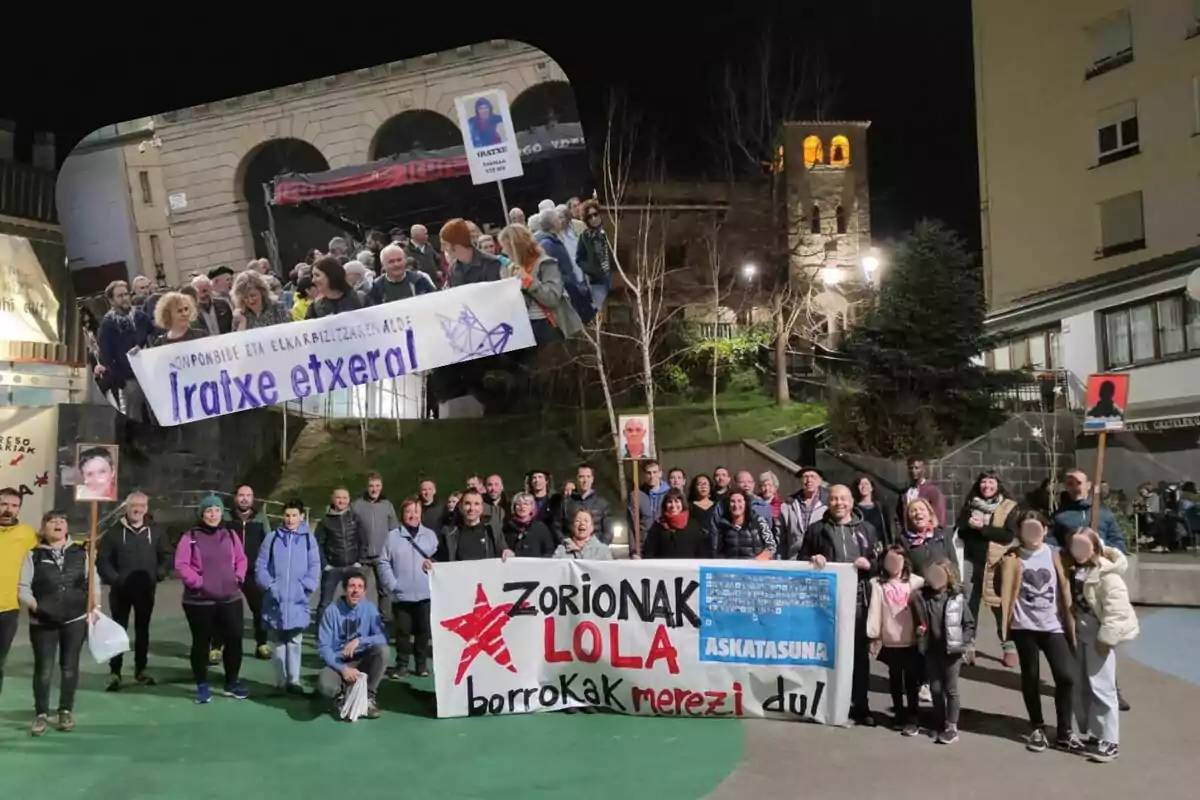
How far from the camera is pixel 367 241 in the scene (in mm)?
7848

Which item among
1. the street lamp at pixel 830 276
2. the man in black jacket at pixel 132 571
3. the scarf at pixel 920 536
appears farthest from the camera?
the street lamp at pixel 830 276

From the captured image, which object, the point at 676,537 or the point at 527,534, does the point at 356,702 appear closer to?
the point at 527,534

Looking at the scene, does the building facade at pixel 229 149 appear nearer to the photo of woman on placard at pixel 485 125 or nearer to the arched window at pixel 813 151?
the photo of woman on placard at pixel 485 125

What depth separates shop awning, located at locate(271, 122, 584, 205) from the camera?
7.64 metres

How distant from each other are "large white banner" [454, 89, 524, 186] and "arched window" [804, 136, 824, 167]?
24.7 m

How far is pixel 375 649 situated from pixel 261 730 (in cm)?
91

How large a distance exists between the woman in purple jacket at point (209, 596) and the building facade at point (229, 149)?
2.71 metres

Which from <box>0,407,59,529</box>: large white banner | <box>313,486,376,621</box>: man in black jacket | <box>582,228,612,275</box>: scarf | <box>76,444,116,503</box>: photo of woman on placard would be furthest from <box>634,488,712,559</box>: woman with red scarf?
<box>0,407,59,529</box>: large white banner

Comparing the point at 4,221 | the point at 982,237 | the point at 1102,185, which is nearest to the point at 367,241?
the point at 4,221

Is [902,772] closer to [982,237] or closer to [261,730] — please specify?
[261,730]

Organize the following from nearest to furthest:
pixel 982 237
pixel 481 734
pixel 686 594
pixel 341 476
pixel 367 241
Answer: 1. pixel 481 734
2. pixel 686 594
3. pixel 367 241
4. pixel 341 476
5. pixel 982 237

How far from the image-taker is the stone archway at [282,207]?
8.30 meters

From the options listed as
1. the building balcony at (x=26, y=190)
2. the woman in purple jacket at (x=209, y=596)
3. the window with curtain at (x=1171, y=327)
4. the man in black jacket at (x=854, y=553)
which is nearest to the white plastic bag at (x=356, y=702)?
the woman in purple jacket at (x=209, y=596)

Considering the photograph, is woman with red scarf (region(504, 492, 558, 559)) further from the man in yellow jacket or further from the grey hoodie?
the man in yellow jacket
